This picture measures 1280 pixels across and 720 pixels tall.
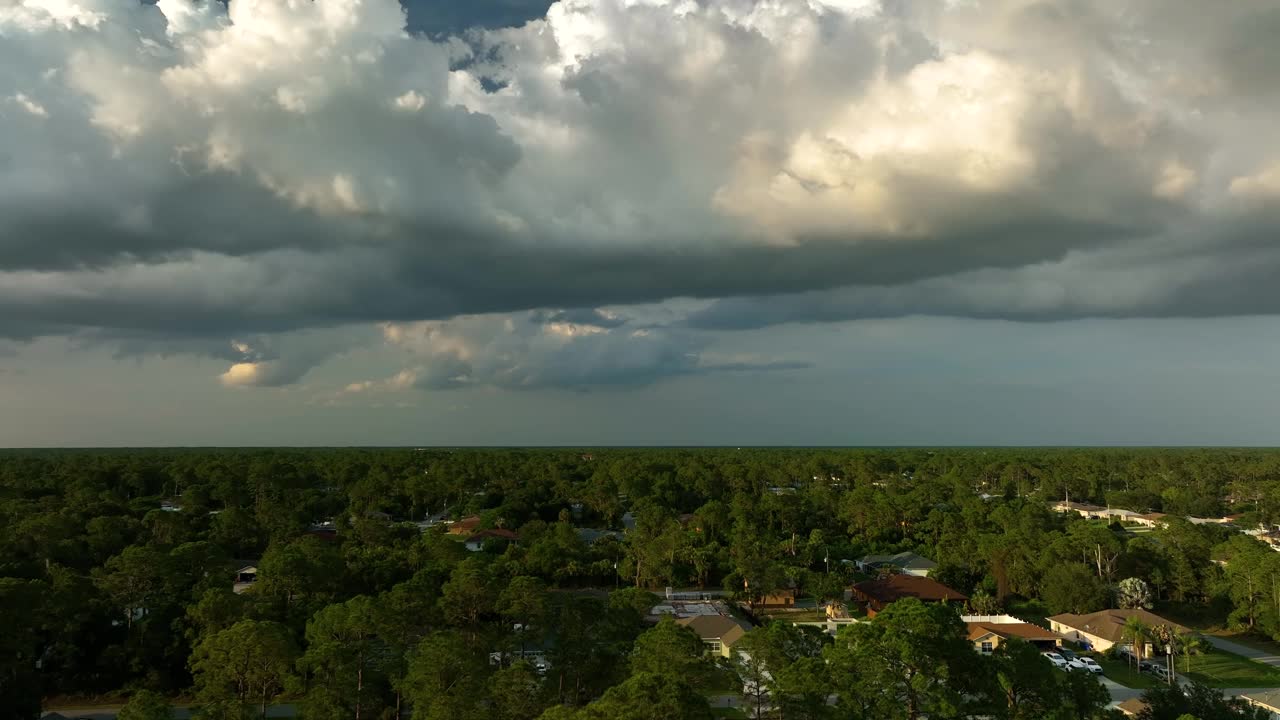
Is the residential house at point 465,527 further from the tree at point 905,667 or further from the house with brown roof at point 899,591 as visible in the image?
the tree at point 905,667

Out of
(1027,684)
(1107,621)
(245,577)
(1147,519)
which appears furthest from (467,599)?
(1147,519)

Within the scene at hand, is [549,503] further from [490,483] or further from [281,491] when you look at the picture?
[281,491]

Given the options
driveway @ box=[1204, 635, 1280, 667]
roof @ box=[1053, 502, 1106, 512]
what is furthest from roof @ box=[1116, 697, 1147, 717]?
roof @ box=[1053, 502, 1106, 512]

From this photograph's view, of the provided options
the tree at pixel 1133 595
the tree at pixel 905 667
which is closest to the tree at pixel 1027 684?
the tree at pixel 905 667

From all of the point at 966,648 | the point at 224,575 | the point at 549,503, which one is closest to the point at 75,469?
the point at 549,503

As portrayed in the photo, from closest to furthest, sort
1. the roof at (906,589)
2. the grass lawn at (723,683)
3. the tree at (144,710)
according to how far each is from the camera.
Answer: the tree at (144,710) → the grass lawn at (723,683) → the roof at (906,589)
